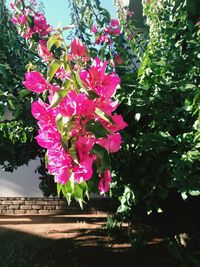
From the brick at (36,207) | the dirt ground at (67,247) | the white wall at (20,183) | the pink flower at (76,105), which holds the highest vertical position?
the white wall at (20,183)

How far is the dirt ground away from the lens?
13.6ft

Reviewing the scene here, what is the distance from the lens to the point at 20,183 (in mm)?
7309

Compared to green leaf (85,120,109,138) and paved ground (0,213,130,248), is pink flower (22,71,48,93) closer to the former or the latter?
green leaf (85,120,109,138)

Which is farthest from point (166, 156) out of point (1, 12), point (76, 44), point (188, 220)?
point (1, 12)

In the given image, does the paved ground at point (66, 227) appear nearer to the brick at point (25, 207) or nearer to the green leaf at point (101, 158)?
the brick at point (25, 207)

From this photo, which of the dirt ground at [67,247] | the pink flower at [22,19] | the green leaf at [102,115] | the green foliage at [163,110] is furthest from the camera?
the dirt ground at [67,247]

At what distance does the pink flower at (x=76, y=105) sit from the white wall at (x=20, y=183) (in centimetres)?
680

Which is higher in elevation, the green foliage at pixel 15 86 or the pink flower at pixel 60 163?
the green foliage at pixel 15 86

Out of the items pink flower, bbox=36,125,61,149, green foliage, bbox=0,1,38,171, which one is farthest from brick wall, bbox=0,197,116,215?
pink flower, bbox=36,125,61,149

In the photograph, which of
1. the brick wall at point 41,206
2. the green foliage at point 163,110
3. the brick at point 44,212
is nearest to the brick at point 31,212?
the brick wall at point 41,206

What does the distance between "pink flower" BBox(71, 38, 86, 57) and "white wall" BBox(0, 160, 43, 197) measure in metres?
6.69

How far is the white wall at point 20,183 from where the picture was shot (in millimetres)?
7262

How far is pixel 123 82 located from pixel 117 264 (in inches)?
114

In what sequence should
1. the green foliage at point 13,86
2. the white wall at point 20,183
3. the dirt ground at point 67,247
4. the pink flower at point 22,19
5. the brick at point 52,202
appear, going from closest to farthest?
the pink flower at point 22,19, the green foliage at point 13,86, the dirt ground at point 67,247, the white wall at point 20,183, the brick at point 52,202
